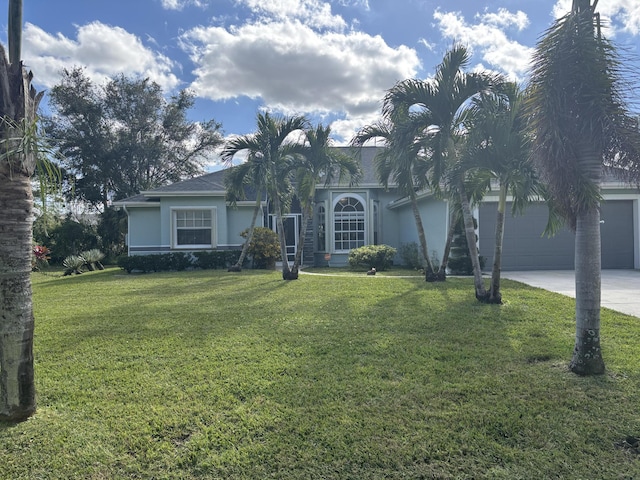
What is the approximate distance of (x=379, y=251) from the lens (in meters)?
15.0

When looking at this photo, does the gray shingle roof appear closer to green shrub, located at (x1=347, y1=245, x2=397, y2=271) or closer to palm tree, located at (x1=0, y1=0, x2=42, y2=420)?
green shrub, located at (x1=347, y1=245, x2=397, y2=271)

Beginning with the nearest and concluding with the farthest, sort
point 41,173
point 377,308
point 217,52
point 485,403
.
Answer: point 41,173 → point 485,403 → point 377,308 → point 217,52

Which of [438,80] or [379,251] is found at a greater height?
[438,80]

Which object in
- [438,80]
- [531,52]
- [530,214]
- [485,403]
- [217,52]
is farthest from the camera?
[217,52]

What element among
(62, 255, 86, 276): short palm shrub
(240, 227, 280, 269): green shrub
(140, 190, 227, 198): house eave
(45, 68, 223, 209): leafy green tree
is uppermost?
(45, 68, 223, 209): leafy green tree

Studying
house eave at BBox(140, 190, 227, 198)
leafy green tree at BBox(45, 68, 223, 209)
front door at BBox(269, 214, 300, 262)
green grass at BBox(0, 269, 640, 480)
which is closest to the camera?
green grass at BBox(0, 269, 640, 480)

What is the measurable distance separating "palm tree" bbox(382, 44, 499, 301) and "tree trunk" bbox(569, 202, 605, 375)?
4091 millimetres

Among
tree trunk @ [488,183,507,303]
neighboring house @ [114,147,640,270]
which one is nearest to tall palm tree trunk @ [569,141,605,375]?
tree trunk @ [488,183,507,303]

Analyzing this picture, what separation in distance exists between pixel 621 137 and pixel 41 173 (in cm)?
537

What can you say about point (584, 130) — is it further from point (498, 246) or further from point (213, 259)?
point (213, 259)

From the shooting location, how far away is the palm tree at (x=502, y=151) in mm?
6867

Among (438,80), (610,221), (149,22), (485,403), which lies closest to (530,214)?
(610,221)

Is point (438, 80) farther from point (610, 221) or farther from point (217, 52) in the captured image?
point (217, 52)

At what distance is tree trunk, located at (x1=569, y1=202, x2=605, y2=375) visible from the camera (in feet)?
13.2
